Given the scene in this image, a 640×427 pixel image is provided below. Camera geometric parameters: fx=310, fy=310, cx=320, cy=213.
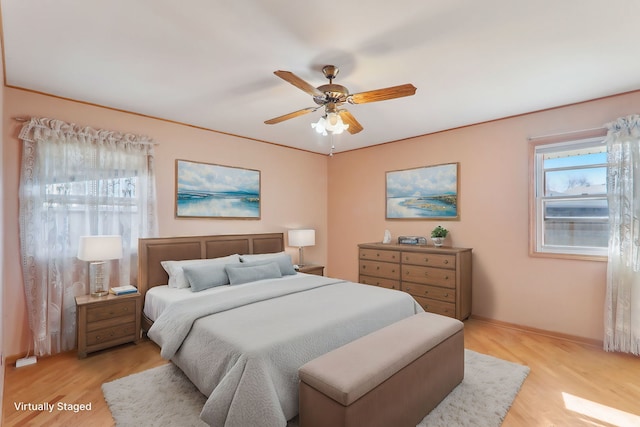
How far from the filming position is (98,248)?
2.97m

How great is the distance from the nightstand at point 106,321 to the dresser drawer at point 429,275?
10.4 ft

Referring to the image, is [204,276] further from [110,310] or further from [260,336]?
[260,336]

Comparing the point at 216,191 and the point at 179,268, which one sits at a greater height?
the point at 216,191

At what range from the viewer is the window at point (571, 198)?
3.31 m

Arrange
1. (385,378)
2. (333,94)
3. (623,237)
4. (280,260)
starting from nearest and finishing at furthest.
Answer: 1. (385,378)
2. (333,94)
3. (623,237)
4. (280,260)

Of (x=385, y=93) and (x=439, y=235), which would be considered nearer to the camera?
(x=385, y=93)

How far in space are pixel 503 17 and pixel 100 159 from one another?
373cm

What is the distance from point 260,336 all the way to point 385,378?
0.79m

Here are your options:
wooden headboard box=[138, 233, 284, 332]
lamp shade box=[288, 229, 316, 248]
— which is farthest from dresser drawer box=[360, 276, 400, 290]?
wooden headboard box=[138, 233, 284, 332]

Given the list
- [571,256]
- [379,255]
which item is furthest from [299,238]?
[571,256]

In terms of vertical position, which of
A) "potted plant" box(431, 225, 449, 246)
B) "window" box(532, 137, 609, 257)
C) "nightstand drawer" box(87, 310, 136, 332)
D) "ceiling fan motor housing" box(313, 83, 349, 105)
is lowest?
"nightstand drawer" box(87, 310, 136, 332)

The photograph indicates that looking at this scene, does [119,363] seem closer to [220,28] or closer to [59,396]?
[59,396]

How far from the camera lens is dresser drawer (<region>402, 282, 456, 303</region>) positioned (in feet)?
12.3

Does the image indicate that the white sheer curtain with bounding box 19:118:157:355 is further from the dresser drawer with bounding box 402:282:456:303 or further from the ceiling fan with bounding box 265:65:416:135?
the dresser drawer with bounding box 402:282:456:303
